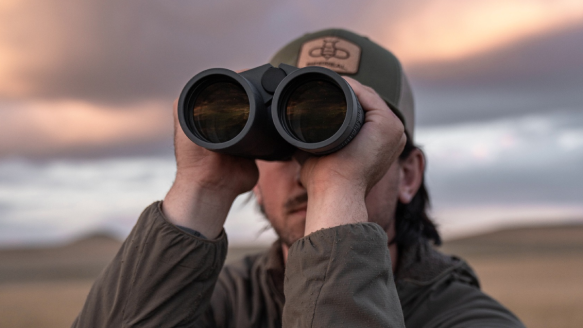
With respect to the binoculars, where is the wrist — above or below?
below

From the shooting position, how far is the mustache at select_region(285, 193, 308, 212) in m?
1.80

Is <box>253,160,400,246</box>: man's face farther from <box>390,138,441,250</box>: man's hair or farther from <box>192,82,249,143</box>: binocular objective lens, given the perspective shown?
<box>192,82,249,143</box>: binocular objective lens

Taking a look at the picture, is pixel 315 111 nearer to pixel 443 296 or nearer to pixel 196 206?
pixel 196 206

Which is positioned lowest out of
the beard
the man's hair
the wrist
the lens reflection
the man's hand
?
the man's hair

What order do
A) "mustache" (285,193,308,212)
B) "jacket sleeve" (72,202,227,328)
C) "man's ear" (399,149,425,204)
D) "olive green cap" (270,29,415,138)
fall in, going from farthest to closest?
1. "man's ear" (399,149,425,204)
2. "olive green cap" (270,29,415,138)
3. "mustache" (285,193,308,212)
4. "jacket sleeve" (72,202,227,328)

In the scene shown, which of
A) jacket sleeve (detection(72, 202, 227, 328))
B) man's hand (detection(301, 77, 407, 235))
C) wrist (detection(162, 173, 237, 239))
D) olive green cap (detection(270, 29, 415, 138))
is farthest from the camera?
olive green cap (detection(270, 29, 415, 138))

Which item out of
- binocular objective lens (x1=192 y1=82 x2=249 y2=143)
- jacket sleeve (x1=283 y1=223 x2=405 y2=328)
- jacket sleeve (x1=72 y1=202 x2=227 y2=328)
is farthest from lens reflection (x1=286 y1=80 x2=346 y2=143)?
jacket sleeve (x1=72 y1=202 x2=227 y2=328)

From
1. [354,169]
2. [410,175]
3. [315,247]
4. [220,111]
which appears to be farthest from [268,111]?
[410,175]

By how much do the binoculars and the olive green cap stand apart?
1.35 ft

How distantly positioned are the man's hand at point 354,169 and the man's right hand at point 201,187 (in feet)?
1.02

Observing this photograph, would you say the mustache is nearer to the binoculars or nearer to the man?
the man

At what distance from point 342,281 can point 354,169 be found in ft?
1.02

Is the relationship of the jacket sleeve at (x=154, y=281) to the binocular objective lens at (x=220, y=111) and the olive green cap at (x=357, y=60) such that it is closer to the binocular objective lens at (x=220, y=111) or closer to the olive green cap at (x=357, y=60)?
the binocular objective lens at (x=220, y=111)

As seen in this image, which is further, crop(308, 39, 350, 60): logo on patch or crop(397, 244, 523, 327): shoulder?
crop(308, 39, 350, 60): logo on patch
